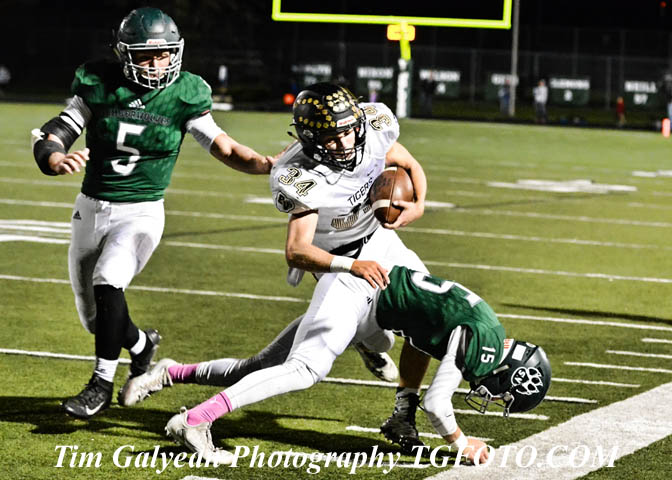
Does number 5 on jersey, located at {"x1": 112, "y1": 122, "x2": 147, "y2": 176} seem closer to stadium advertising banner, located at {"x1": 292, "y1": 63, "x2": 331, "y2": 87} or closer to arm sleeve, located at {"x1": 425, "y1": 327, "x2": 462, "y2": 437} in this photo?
arm sleeve, located at {"x1": 425, "y1": 327, "x2": 462, "y2": 437}

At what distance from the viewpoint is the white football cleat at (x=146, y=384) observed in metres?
5.61

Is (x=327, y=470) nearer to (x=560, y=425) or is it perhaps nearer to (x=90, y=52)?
(x=560, y=425)

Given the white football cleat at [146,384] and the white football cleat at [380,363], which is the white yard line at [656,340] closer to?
the white football cleat at [380,363]

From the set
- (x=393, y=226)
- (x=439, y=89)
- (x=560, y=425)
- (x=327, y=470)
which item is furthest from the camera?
(x=439, y=89)

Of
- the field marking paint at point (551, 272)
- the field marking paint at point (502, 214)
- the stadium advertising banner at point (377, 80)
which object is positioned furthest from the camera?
the stadium advertising banner at point (377, 80)

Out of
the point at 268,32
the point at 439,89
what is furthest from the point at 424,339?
the point at 268,32

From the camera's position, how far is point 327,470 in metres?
5.07

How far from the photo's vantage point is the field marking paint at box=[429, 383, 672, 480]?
504 cm

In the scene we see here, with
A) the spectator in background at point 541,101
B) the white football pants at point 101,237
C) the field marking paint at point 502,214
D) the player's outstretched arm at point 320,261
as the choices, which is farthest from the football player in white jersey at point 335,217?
the spectator in background at point 541,101

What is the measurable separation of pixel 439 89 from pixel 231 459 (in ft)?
133

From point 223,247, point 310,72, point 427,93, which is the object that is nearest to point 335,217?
point 223,247

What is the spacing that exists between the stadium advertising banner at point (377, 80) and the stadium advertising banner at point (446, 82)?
1110mm

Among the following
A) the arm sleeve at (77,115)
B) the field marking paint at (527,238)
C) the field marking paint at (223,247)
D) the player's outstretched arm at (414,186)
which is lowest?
the field marking paint at (527,238)

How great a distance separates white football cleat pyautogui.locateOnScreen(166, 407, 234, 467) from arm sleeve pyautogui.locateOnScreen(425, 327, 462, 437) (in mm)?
841
